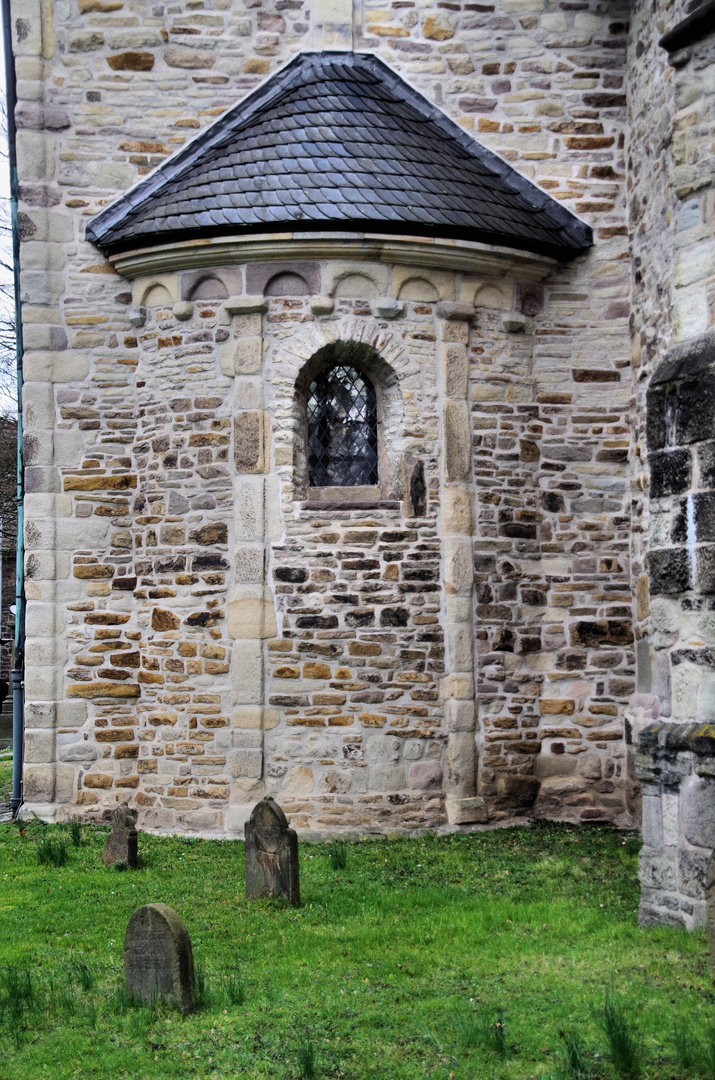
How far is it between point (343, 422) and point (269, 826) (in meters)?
3.88

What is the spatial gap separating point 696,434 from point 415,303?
4021mm

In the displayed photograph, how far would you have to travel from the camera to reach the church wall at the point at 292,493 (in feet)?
30.7

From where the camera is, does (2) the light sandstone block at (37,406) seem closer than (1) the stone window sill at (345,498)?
No

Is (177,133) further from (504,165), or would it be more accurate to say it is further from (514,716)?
(514,716)

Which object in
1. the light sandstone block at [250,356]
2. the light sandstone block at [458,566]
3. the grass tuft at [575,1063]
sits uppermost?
the light sandstone block at [250,356]

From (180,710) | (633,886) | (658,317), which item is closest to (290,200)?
(658,317)

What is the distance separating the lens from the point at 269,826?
718cm

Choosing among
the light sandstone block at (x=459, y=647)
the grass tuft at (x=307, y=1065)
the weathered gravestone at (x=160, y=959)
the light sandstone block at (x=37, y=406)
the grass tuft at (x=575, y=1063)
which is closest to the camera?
the grass tuft at (x=575, y=1063)

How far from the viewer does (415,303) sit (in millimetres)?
9633

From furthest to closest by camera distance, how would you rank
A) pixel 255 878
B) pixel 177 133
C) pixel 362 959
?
pixel 177 133 → pixel 255 878 → pixel 362 959

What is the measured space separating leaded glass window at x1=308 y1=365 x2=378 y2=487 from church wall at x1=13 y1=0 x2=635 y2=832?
40 centimetres

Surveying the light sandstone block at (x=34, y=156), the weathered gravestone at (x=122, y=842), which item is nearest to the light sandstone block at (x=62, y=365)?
the light sandstone block at (x=34, y=156)

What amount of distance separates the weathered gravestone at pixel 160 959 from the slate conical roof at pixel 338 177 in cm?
583

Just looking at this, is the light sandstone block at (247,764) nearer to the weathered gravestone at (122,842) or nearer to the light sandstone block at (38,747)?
the weathered gravestone at (122,842)
